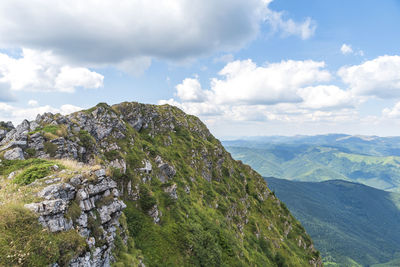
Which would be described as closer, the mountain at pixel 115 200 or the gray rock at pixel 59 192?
the mountain at pixel 115 200

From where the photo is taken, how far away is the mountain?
14.1 m

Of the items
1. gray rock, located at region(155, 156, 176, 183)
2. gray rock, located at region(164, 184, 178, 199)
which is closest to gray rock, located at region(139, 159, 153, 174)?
gray rock, located at region(155, 156, 176, 183)

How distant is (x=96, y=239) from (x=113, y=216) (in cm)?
467

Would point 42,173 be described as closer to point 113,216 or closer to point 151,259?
point 113,216

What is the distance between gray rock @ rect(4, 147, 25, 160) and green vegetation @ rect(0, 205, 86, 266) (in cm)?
1344

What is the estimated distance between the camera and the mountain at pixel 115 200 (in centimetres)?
1411

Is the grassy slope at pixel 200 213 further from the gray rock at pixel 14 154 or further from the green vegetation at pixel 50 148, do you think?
the gray rock at pixel 14 154

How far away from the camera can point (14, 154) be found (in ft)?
78.1

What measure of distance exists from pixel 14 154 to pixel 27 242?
663 inches

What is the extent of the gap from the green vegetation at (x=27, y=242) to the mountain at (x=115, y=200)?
0.05 m

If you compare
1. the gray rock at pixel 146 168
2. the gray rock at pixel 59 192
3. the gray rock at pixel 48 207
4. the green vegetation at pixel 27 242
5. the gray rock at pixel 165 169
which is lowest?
the gray rock at pixel 165 169

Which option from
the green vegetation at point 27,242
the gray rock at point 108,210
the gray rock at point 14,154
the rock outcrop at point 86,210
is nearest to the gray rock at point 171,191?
the rock outcrop at point 86,210

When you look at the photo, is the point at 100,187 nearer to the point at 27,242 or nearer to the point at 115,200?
the point at 115,200

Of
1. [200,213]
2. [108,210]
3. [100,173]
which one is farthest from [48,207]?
[200,213]
